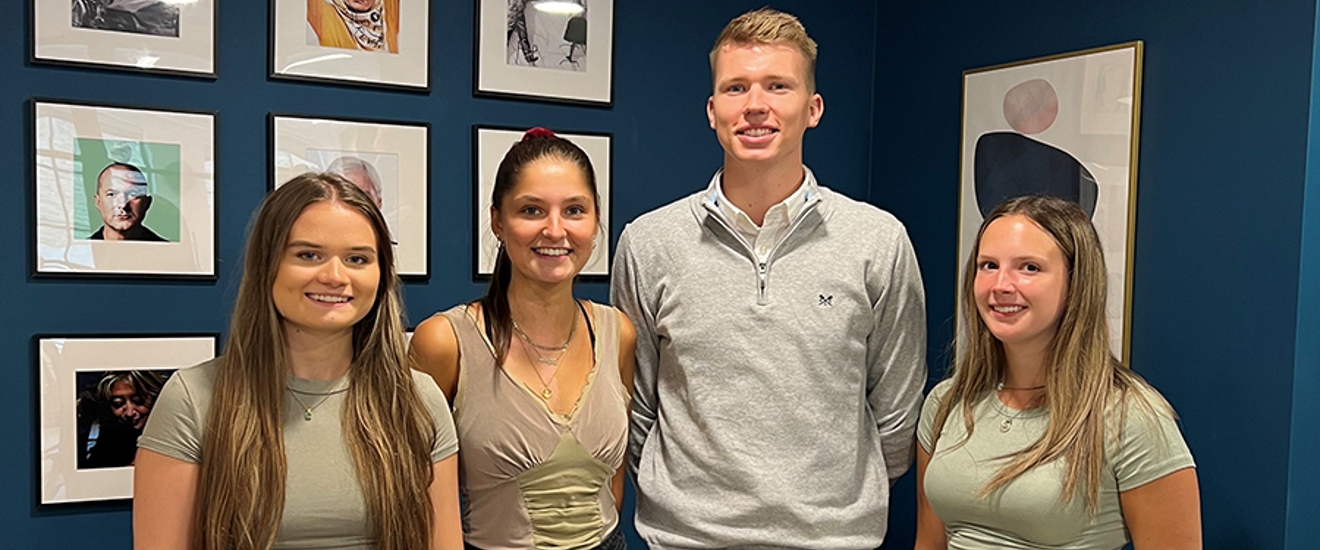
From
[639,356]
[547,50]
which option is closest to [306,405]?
[639,356]

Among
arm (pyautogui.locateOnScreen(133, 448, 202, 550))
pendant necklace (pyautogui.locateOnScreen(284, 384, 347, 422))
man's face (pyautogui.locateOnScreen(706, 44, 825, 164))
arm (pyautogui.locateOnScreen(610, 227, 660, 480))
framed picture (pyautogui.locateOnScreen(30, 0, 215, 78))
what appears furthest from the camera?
framed picture (pyautogui.locateOnScreen(30, 0, 215, 78))

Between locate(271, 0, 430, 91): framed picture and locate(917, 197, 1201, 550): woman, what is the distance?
1535 millimetres

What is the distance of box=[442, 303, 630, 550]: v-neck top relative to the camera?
76.7 inches

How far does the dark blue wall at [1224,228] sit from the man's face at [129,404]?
89.8 inches

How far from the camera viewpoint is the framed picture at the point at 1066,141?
103 inches

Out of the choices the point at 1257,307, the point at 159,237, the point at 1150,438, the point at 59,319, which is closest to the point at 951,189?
the point at 1257,307

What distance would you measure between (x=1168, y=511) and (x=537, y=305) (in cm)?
110

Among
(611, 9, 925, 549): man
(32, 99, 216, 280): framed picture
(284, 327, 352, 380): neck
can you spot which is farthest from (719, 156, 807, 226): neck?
(32, 99, 216, 280): framed picture

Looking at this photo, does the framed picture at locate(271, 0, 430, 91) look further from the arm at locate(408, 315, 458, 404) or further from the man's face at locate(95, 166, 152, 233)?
the arm at locate(408, 315, 458, 404)

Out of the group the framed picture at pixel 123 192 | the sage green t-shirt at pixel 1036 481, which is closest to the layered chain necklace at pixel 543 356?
the sage green t-shirt at pixel 1036 481

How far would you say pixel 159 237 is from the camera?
258cm

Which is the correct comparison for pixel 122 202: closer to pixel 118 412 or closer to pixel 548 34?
pixel 118 412

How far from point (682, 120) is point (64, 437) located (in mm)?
1756

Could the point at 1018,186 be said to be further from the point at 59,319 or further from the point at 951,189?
the point at 59,319
